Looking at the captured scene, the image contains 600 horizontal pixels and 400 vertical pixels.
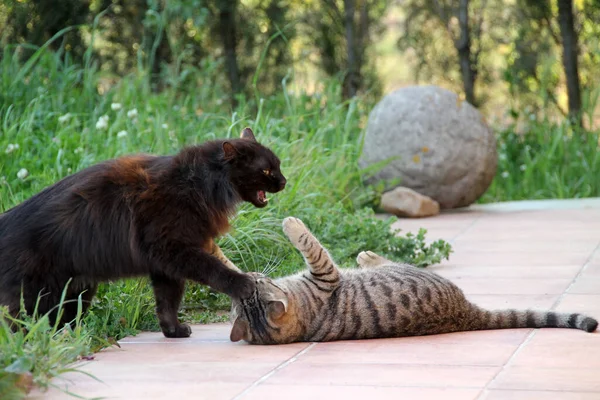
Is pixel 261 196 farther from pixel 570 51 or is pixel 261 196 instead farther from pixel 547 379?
pixel 570 51

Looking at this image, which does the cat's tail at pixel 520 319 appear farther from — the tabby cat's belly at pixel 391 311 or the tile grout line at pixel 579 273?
the tile grout line at pixel 579 273

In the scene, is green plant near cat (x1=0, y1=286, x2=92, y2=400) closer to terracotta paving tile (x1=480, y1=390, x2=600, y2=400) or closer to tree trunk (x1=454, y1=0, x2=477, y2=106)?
terracotta paving tile (x1=480, y1=390, x2=600, y2=400)

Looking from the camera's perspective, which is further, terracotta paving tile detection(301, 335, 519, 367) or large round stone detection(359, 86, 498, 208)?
large round stone detection(359, 86, 498, 208)

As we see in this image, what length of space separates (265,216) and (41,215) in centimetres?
191

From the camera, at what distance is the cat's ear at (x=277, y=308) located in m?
4.16

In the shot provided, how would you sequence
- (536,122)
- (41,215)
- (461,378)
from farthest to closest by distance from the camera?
(536,122) → (41,215) → (461,378)

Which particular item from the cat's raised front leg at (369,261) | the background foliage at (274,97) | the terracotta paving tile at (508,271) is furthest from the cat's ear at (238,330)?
the terracotta paving tile at (508,271)

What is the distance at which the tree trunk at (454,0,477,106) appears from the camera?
10484mm

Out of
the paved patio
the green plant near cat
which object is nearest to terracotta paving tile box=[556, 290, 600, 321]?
the paved patio

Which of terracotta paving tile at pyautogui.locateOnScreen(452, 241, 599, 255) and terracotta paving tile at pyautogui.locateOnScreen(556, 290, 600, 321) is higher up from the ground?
terracotta paving tile at pyautogui.locateOnScreen(556, 290, 600, 321)

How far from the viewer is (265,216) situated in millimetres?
5895

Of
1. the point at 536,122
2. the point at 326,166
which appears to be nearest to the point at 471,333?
the point at 326,166

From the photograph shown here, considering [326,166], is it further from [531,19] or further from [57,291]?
[531,19]

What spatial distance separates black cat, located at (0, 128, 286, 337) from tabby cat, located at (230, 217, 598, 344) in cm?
16
